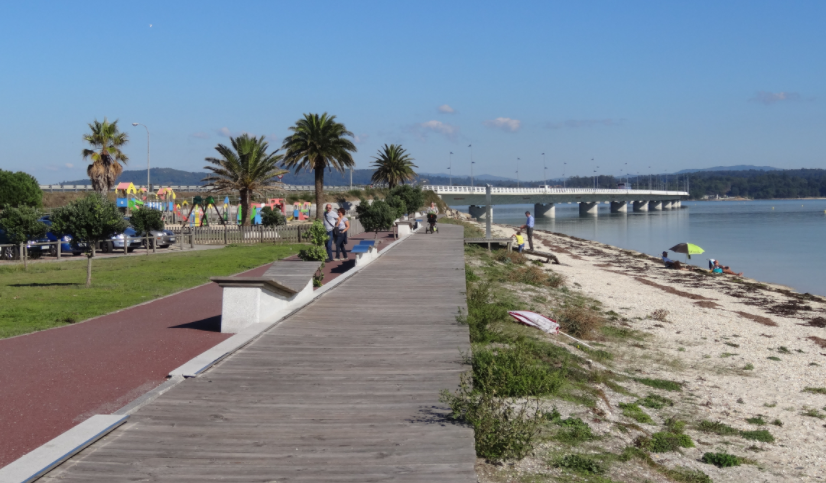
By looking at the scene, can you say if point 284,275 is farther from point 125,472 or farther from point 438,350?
point 125,472

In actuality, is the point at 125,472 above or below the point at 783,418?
above

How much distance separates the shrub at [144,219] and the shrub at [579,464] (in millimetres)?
27140

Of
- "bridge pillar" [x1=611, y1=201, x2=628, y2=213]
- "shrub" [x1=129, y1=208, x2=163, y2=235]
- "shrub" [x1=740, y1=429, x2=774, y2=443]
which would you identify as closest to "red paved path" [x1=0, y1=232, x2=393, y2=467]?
"shrub" [x1=740, y1=429, x2=774, y2=443]

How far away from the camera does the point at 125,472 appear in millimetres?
4496

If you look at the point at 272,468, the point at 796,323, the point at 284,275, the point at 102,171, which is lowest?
the point at 796,323

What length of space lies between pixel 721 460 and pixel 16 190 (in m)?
Answer: 53.0

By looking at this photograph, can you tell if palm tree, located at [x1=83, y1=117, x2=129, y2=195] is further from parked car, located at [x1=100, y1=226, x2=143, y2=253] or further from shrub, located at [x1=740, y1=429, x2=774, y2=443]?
shrub, located at [x1=740, y1=429, x2=774, y2=443]

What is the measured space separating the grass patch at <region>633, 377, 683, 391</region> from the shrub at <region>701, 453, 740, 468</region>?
3.09 m

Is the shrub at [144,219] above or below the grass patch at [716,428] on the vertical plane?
above

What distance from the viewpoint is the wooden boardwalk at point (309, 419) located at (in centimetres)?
454

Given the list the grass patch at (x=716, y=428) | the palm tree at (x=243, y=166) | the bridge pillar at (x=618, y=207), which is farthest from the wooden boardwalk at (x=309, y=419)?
the bridge pillar at (x=618, y=207)

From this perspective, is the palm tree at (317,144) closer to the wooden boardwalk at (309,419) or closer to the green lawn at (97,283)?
the green lawn at (97,283)

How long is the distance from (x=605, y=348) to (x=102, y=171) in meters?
43.5

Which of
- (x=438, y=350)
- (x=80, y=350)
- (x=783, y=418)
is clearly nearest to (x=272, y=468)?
(x=438, y=350)
